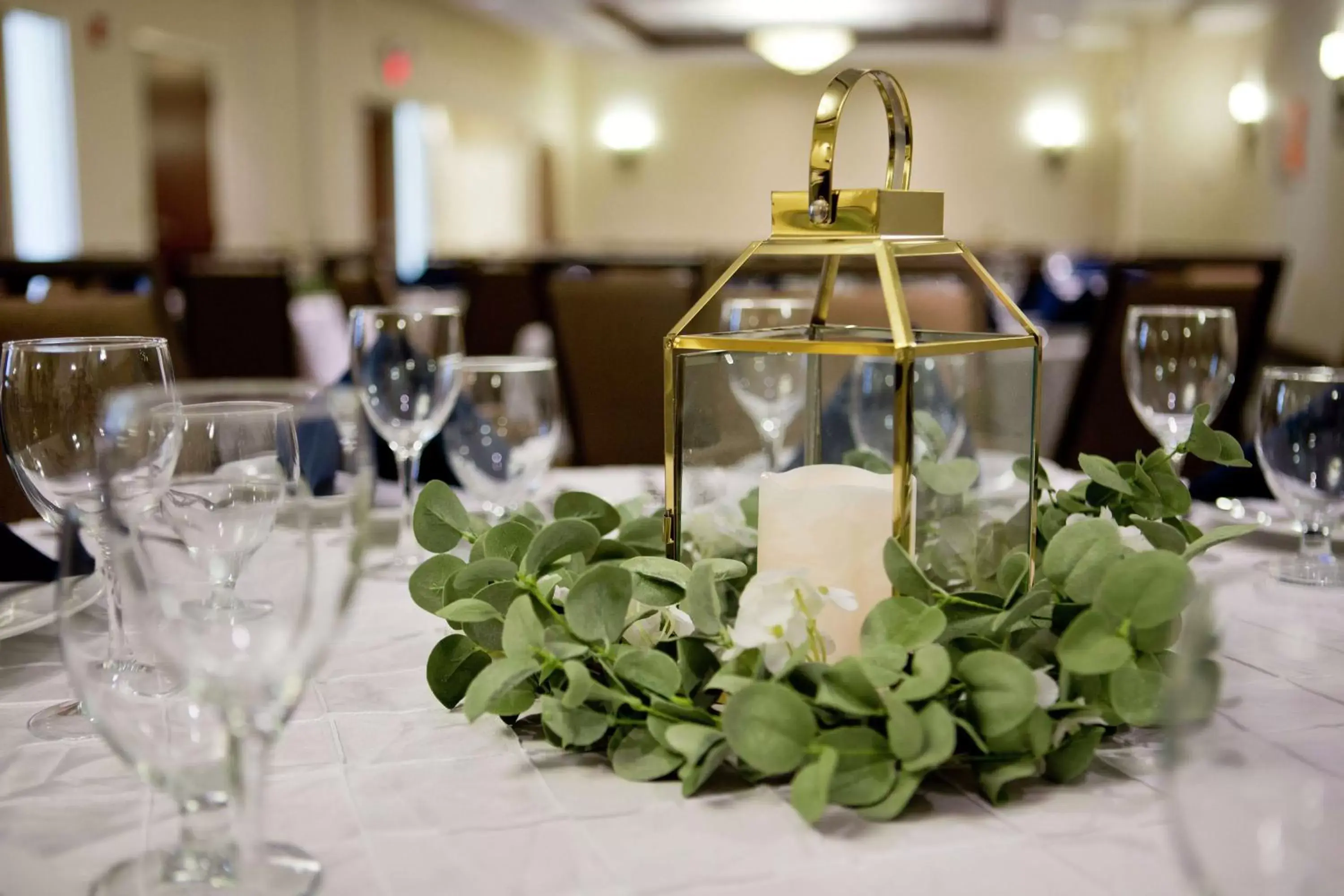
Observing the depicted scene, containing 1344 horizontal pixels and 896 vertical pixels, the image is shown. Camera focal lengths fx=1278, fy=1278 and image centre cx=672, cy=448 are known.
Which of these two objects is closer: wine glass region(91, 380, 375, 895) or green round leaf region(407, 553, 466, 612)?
wine glass region(91, 380, 375, 895)

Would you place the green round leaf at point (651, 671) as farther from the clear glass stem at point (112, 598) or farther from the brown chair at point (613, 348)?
the brown chair at point (613, 348)

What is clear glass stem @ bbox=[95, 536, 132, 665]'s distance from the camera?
2.15ft

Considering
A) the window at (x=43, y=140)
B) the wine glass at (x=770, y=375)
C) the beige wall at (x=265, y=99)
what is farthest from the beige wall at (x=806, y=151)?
the wine glass at (x=770, y=375)

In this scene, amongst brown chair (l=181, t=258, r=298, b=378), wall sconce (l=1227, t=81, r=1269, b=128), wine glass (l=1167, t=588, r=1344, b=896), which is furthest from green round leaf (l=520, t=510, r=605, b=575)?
wall sconce (l=1227, t=81, r=1269, b=128)

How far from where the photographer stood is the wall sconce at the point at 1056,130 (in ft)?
41.8

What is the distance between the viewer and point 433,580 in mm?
679

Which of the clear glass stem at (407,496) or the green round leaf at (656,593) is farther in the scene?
the clear glass stem at (407,496)

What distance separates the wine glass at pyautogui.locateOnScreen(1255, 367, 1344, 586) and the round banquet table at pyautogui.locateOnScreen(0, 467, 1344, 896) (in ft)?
0.86

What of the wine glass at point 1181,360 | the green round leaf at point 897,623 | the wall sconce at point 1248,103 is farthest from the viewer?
the wall sconce at point 1248,103

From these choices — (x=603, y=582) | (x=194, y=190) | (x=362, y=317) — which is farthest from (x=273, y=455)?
(x=194, y=190)

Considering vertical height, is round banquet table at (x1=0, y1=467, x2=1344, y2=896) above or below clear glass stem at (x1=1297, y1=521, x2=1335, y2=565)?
below

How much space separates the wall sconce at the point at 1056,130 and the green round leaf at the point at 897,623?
13149mm

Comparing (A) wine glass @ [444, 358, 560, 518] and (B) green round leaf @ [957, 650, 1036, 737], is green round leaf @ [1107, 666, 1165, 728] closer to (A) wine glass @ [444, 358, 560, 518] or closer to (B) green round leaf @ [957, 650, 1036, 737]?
(B) green round leaf @ [957, 650, 1036, 737]

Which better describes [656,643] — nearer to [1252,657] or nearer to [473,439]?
[1252,657]
